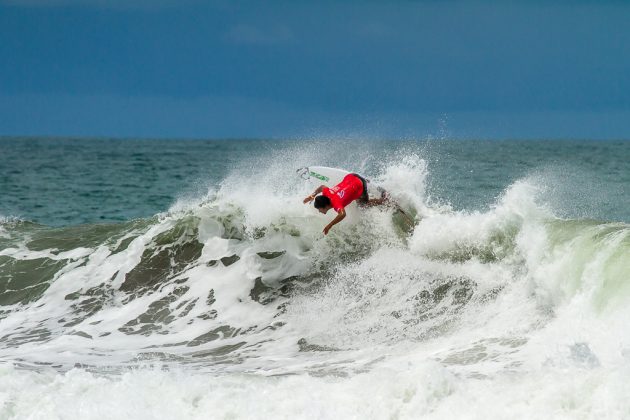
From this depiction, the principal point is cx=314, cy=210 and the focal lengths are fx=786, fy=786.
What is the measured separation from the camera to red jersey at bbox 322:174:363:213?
36.5ft

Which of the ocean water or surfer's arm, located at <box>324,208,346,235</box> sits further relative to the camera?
surfer's arm, located at <box>324,208,346,235</box>

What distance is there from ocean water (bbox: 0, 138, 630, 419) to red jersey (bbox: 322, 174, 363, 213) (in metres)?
0.60

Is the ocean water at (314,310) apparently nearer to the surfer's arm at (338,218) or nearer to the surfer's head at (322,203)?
the surfer's arm at (338,218)

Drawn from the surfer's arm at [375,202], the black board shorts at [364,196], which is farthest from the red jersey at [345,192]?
the surfer's arm at [375,202]

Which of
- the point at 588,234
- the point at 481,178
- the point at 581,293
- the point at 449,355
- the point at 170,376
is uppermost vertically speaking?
the point at 481,178

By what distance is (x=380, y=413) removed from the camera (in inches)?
237

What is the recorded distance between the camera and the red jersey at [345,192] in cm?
1112

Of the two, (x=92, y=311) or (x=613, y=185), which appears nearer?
(x=92, y=311)

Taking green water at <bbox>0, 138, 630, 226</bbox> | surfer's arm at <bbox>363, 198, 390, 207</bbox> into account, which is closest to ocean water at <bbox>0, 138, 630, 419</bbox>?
surfer's arm at <bbox>363, 198, 390, 207</bbox>

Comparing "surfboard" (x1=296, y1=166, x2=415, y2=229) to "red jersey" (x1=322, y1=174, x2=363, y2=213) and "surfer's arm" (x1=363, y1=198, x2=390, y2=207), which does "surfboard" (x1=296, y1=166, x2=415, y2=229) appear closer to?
"surfer's arm" (x1=363, y1=198, x2=390, y2=207)

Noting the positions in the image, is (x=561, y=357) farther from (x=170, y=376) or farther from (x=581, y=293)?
(x=170, y=376)

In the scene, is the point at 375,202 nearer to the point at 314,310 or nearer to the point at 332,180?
the point at 332,180

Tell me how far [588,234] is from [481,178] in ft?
60.5

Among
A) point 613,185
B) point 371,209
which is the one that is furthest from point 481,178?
point 371,209
